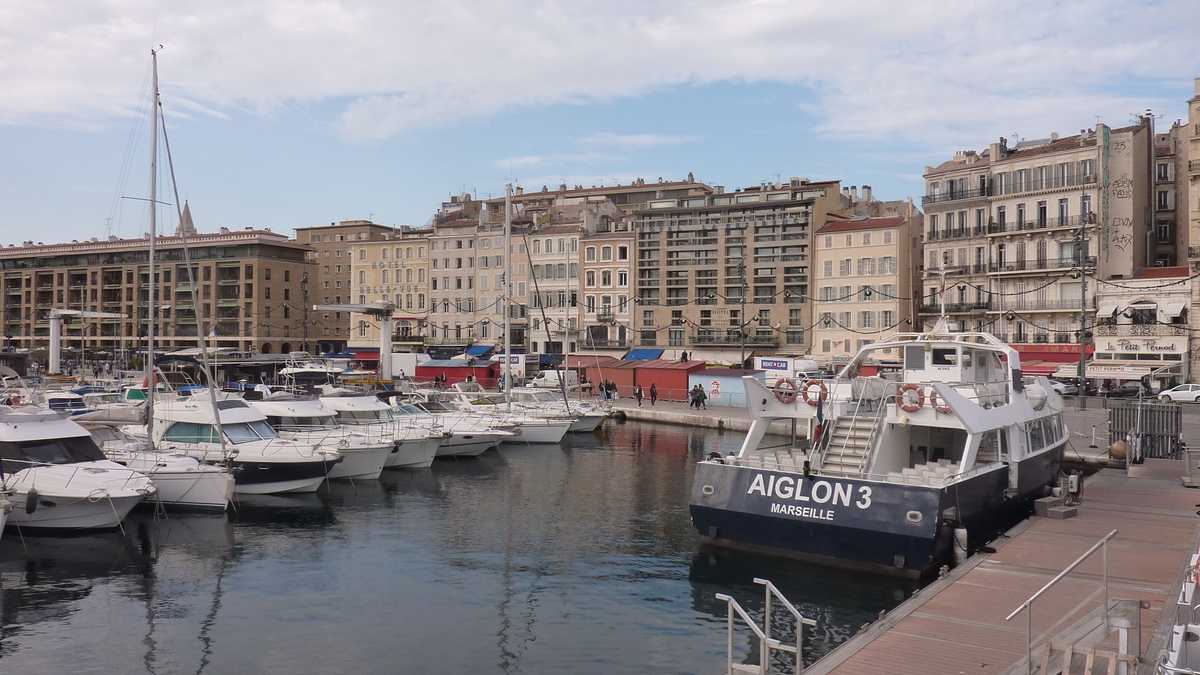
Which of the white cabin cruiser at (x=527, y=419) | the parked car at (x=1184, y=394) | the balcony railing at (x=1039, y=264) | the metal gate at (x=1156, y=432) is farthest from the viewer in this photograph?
the balcony railing at (x=1039, y=264)

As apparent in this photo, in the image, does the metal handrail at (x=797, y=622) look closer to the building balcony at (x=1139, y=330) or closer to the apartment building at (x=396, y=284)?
the building balcony at (x=1139, y=330)

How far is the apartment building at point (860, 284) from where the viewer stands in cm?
7350

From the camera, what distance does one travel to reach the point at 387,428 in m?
38.5

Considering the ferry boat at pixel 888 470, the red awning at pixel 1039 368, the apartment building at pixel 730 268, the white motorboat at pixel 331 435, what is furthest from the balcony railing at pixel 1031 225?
the white motorboat at pixel 331 435

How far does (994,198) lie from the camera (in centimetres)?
6931

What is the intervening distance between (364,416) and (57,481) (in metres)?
15.9

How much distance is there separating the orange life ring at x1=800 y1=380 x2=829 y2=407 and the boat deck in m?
4.99

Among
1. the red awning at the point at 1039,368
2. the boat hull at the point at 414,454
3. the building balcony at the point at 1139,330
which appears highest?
the building balcony at the point at 1139,330

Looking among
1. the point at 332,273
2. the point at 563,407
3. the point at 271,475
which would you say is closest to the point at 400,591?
the point at 271,475

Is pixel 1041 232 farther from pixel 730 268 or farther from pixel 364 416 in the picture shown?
pixel 364 416

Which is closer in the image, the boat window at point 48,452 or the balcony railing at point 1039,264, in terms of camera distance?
the boat window at point 48,452

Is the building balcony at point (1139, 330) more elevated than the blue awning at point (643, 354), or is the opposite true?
the building balcony at point (1139, 330)

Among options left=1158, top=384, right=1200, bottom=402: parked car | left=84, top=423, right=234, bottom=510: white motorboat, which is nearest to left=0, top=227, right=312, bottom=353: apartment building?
left=84, top=423, right=234, bottom=510: white motorboat

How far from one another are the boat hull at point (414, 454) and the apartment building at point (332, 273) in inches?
3158
